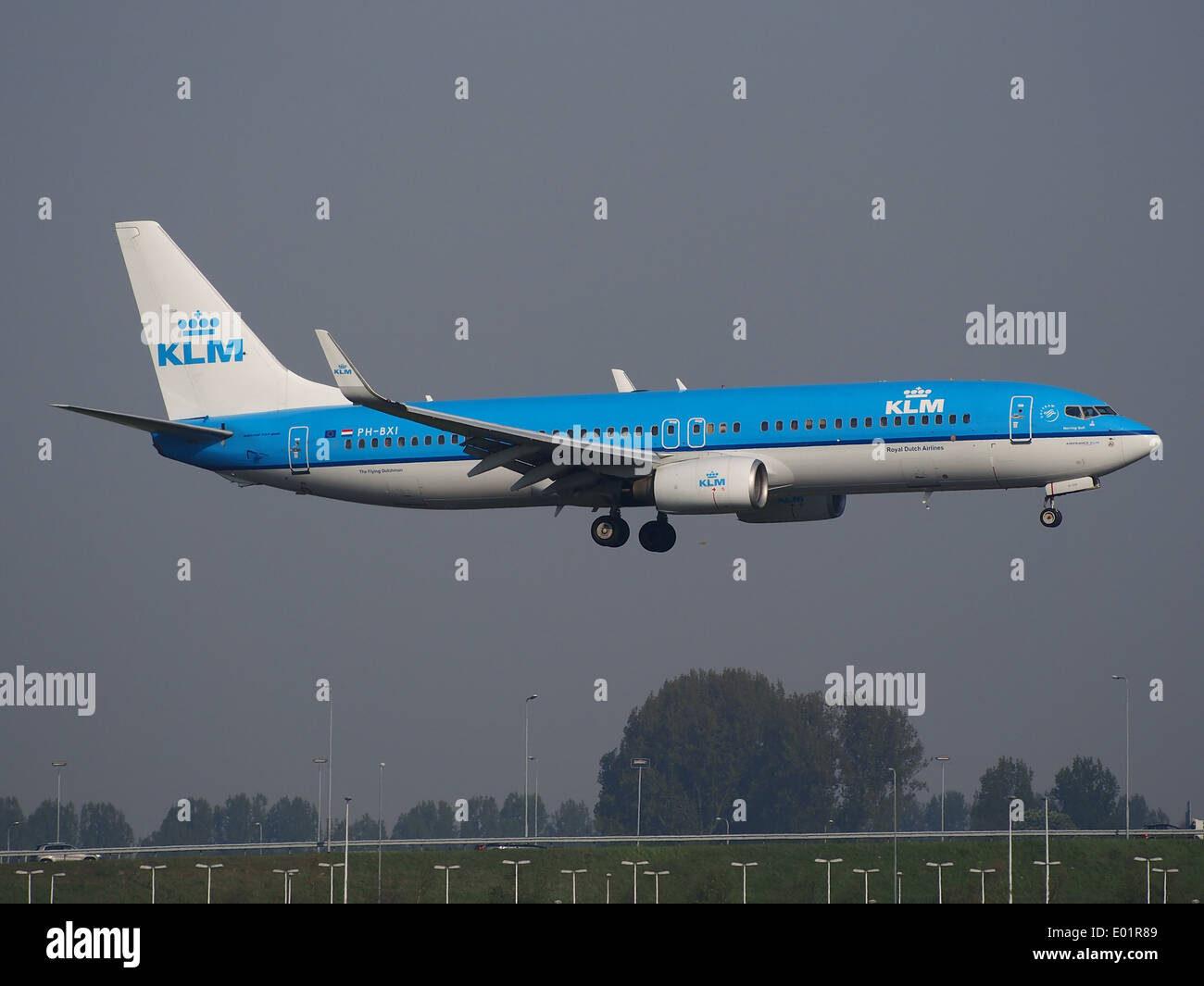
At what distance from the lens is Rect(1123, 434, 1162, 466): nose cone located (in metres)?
59.4

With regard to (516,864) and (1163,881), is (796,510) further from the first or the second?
(1163,881)

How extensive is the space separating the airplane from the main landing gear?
73 mm

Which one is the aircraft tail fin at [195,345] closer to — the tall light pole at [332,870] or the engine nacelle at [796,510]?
the engine nacelle at [796,510]

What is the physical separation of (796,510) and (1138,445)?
524 inches

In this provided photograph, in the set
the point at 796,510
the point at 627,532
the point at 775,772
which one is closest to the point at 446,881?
the point at 627,532

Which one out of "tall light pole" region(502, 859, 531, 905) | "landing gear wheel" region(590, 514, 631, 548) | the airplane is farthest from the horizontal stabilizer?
"tall light pole" region(502, 859, 531, 905)

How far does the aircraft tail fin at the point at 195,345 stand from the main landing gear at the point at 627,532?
12291 millimetres

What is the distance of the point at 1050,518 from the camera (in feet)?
202

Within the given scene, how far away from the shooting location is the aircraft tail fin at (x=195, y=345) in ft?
240
